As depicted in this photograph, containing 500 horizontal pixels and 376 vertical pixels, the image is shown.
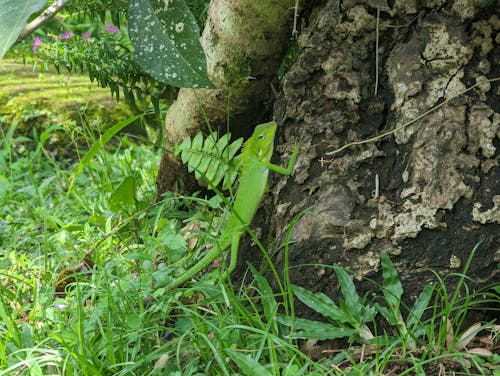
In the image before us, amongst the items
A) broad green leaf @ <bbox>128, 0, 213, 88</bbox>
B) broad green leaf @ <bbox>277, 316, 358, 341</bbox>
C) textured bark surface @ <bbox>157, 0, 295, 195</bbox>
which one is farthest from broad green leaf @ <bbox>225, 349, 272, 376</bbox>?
textured bark surface @ <bbox>157, 0, 295, 195</bbox>

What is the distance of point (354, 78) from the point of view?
1932mm

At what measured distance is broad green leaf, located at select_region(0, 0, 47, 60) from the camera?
856mm

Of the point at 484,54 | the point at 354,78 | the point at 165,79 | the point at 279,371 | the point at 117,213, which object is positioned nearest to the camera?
the point at 165,79

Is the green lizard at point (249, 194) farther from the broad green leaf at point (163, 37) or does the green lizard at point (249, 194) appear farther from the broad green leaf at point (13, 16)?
the broad green leaf at point (13, 16)

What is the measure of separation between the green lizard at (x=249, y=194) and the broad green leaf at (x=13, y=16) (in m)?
1.17

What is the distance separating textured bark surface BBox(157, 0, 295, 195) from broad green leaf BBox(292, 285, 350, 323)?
0.78 m

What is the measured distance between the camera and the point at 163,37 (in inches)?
44.4

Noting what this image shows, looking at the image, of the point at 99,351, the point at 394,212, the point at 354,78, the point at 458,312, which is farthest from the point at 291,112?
the point at 99,351

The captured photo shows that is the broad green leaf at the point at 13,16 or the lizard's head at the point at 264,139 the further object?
the lizard's head at the point at 264,139

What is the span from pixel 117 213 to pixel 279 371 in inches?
54.5

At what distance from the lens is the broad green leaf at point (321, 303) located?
1767 mm

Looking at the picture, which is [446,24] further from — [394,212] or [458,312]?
[458,312]

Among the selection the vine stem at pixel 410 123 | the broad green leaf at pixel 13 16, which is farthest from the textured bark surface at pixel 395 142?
the broad green leaf at pixel 13 16

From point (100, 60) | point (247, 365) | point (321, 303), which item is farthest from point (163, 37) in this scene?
point (100, 60)
